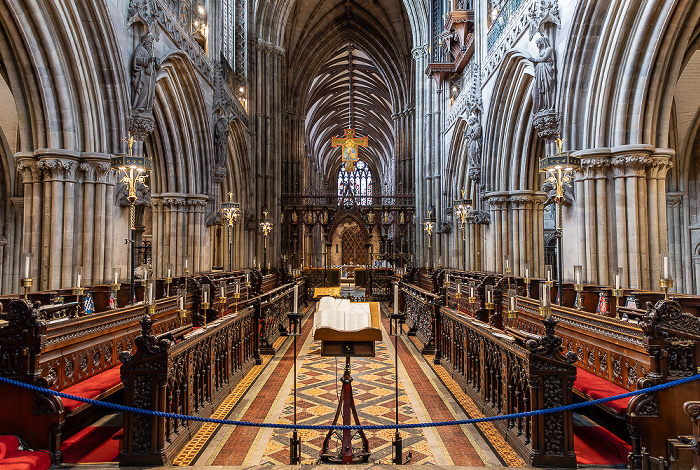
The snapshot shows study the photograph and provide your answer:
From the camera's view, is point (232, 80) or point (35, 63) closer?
point (35, 63)

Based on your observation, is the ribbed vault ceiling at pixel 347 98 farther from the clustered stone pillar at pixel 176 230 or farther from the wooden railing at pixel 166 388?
the wooden railing at pixel 166 388

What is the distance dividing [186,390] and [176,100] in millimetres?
10000

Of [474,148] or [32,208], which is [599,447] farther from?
[474,148]

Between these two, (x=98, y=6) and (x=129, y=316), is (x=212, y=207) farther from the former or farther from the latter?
(x=129, y=316)

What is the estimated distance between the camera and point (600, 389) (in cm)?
385

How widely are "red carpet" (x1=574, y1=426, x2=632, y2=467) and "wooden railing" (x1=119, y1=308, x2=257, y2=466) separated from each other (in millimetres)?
3220

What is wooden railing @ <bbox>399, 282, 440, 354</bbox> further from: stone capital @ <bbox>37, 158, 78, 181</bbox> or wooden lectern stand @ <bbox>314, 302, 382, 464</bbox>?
stone capital @ <bbox>37, 158, 78, 181</bbox>

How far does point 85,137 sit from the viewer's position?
7.90 m

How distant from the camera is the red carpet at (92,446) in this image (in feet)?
11.4

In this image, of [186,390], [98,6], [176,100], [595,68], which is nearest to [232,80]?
[176,100]

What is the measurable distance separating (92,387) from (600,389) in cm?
455

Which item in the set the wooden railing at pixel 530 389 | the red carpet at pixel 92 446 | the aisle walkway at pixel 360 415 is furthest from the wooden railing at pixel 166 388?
the wooden railing at pixel 530 389

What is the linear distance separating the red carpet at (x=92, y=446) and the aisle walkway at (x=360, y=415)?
2.00 ft

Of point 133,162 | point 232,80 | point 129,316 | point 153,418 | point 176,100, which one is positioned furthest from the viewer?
point 232,80
